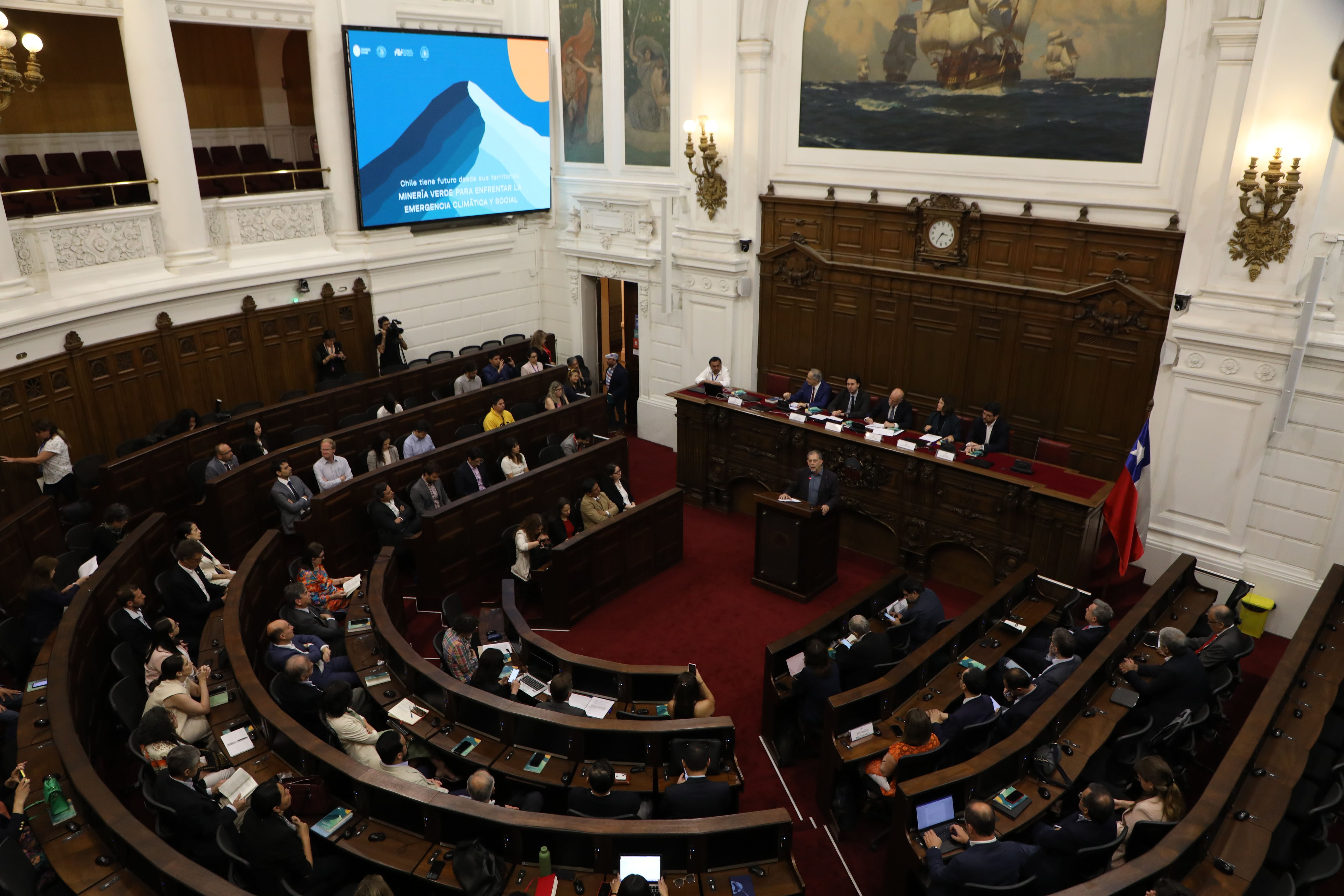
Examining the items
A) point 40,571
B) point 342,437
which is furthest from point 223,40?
point 40,571

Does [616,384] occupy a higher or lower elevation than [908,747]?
higher

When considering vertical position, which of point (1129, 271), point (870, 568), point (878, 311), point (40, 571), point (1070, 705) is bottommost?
point (870, 568)

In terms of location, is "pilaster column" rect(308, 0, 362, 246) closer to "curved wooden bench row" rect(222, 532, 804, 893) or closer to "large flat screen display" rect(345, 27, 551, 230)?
"large flat screen display" rect(345, 27, 551, 230)

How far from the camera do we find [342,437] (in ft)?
32.4

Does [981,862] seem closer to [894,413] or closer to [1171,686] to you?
[1171,686]

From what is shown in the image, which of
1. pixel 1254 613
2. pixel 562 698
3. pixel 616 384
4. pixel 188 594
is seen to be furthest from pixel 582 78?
pixel 1254 613

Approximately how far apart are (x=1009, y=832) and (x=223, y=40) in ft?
46.9

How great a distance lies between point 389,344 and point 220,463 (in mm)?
3672

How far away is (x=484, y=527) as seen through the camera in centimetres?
891

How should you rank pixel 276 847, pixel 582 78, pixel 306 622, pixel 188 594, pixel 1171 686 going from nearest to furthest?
pixel 276 847, pixel 1171 686, pixel 306 622, pixel 188 594, pixel 582 78

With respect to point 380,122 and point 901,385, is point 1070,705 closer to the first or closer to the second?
point 901,385

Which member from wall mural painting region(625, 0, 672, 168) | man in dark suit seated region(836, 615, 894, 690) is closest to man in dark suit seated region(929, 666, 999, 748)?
man in dark suit seated region(836, 615, 894, 690)

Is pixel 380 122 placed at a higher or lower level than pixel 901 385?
higher

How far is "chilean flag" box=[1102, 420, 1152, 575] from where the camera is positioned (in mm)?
8008
